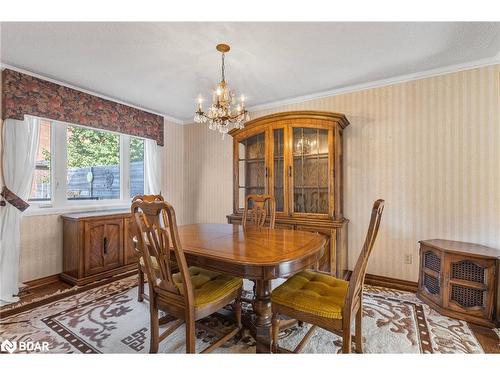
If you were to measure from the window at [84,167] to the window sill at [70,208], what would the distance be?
0.11 ft

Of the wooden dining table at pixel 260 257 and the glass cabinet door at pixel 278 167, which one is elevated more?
the glass cabinet door at pixel 278 167

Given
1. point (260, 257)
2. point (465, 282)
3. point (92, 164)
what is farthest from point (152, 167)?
point (465, 282)

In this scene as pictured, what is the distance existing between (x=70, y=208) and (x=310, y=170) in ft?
9.79

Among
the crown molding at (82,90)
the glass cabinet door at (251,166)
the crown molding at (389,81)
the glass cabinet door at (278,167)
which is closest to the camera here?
the crown molding at (389,81)

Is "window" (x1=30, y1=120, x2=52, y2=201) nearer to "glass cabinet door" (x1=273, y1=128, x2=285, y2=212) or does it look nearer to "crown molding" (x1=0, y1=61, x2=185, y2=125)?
"crown molding" (x1=0, y1=61, x2=185, y2=125)

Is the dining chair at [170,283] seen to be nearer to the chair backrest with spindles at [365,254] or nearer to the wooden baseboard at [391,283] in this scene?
the chair backrest with spindles at [365,254]

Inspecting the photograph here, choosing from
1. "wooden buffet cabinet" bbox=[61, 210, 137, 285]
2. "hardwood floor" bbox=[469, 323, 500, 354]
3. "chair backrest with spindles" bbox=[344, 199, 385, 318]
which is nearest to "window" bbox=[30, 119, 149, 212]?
"wooden buffet cabinet" bbox=[61, 210, 137, 285]

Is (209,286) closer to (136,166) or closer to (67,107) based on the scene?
(67,107)

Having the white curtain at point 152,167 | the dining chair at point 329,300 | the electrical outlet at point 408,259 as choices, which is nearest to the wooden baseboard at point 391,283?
the electrical outlet at point 408,259

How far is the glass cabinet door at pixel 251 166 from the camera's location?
3.24m

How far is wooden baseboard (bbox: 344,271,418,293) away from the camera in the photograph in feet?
8.69

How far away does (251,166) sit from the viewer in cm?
337
